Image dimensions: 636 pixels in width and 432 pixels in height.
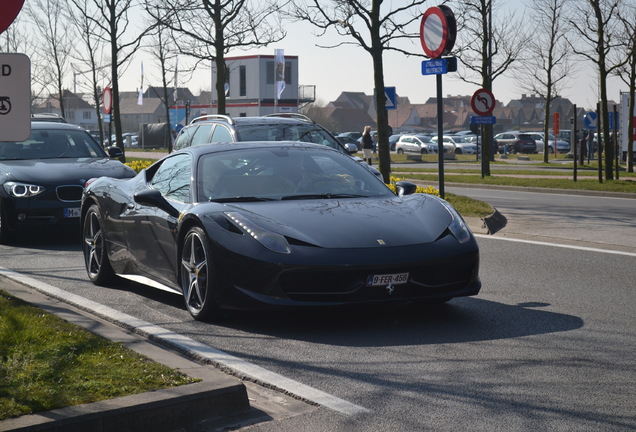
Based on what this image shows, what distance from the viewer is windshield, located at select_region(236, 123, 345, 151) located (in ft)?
45.8

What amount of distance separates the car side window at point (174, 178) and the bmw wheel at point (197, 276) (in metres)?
0.50

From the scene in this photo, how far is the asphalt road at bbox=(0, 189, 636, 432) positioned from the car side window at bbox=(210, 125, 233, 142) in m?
3.93

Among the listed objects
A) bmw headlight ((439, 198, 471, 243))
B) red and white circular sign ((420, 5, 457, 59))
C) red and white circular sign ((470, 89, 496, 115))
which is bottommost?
bmw headlight ((439, 198, 471, 243))

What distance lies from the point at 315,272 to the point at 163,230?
5.56 ft

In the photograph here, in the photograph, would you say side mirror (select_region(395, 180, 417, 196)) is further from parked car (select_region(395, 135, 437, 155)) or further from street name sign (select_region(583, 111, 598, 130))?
parked car (select_region(395, 135, 437, 155))

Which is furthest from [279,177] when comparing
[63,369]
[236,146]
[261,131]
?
[261,131]

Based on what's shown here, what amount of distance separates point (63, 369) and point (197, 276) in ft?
7.02

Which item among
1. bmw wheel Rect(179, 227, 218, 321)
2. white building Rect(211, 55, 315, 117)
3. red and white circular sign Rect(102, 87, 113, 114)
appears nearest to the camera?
bmw wheel Rect(179, 227, 218, 321)

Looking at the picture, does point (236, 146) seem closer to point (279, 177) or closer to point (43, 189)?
point (279, 177)

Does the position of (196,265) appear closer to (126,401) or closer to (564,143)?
(126,401)

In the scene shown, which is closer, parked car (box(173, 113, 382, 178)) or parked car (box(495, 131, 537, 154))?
Result: parked car (box(173, 113, 382, 178))

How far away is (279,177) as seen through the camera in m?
8.02

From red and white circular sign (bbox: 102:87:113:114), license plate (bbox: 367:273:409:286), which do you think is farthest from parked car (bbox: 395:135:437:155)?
license plate (bbox: 367:273:409:286)

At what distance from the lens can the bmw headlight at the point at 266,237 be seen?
22.7 ft
